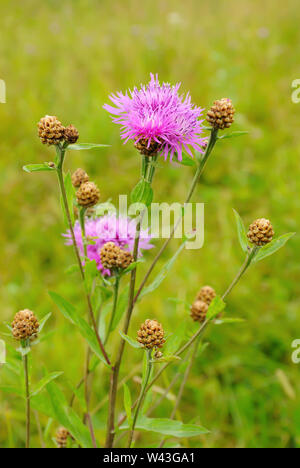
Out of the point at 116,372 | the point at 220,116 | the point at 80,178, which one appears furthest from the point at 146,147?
the point at 116,372

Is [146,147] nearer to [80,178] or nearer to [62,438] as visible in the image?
[80,178]

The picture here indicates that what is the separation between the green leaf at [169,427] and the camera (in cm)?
104

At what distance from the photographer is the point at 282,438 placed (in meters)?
1.62

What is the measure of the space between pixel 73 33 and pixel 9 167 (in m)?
1.81

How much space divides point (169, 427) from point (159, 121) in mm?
665

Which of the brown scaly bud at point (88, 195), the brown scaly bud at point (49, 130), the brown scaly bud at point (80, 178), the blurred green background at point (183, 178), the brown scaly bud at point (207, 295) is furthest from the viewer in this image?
the blurred green background at point (183, 178)

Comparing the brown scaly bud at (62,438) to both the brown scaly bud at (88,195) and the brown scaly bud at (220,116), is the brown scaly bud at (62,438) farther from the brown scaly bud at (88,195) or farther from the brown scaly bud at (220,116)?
the brown scaly bud at (220,116)

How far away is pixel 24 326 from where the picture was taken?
38.5 inches

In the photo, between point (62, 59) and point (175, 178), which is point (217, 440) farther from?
point (62, 59)

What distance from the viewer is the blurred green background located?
176 cm

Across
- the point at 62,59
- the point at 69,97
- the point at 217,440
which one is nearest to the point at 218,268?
the point at 217,440

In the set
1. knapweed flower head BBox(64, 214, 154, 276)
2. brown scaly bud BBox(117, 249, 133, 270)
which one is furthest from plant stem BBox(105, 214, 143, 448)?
knapweed flower head BBox(64, 214, 154, 276)

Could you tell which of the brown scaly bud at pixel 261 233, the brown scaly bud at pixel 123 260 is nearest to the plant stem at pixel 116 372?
the brown scaly bud at pixel 123 260

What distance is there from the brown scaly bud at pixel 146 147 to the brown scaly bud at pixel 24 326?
42 centimetres
